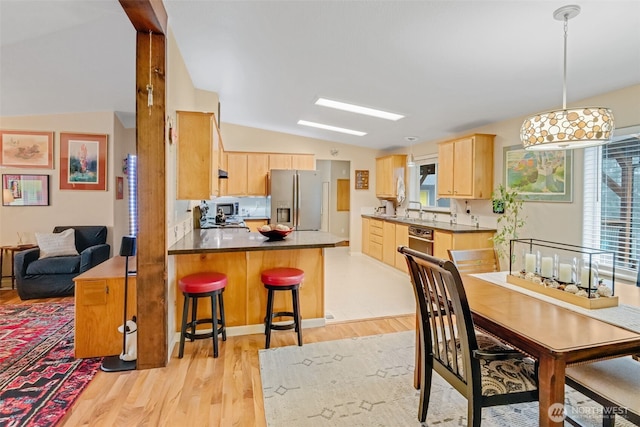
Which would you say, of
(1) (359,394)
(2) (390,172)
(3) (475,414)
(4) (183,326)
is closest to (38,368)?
(4) (183,326)

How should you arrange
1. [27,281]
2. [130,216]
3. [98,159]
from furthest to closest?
[130,216] < [98,159] < [27,281]

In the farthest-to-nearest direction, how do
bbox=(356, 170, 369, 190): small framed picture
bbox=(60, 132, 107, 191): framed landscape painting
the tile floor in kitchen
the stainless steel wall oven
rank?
1. bbox=(356, 170, 369, 190): small framed picture
2. the stainless steel wall oven
3. bbox=(60, 132, 107, 191): framed landscape painting
4. the tile floor in kitchen

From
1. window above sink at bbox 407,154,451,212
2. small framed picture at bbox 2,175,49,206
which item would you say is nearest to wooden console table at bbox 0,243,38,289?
small framed picture at bbox 2,175,49,206

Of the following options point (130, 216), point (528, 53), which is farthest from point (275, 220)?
point (528, 53)

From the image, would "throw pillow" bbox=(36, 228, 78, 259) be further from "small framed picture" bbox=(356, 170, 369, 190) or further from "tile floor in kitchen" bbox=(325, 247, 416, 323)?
"small framed picture" bbox=(356, 170, 369, 190)

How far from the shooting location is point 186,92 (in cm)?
368

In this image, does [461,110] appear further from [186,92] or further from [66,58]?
[66,58]

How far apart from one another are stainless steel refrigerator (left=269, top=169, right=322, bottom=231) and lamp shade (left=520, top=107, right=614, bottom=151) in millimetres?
4634

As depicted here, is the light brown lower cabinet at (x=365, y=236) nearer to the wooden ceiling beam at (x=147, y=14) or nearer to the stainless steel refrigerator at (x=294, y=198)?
the stainless steel refrigerator at (x=294, y=198)

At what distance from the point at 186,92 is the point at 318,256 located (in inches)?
92.8

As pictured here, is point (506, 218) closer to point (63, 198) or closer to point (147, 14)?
point (147, 14)

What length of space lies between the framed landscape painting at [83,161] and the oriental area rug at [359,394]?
3928 millimetres

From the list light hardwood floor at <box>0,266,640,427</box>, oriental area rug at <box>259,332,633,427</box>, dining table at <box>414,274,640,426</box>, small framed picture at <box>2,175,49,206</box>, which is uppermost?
small framed picture at <box>2,175,49,206</box>

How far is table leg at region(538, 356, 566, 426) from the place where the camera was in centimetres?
128
